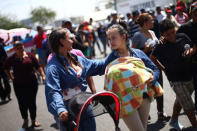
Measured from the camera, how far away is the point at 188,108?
15.0 feet

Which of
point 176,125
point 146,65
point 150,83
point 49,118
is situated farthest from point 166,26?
point 49,118

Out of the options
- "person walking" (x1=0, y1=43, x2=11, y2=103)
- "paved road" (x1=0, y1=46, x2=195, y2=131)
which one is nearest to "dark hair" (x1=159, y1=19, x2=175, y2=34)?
"paved road" (x1=0, y1=46, x2=195, y2=131)

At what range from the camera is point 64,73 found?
10.8 ft

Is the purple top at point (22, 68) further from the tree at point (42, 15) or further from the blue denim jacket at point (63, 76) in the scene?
the tree at point (42, 15)

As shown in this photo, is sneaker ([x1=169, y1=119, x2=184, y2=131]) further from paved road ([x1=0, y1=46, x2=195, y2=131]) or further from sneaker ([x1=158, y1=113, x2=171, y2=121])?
sneaker ([x1=158, y1=113, x2=171, y2=121])

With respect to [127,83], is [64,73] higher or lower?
higher

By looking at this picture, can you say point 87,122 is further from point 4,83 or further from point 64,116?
point 4,83

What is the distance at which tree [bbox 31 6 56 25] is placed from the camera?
109562mm

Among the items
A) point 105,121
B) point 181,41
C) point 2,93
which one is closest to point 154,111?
point 105,121

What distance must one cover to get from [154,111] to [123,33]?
3.17 metres

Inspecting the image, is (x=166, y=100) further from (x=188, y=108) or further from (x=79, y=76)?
(x=79, y=76)

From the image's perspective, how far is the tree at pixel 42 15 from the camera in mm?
109562

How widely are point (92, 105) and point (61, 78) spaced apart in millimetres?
558

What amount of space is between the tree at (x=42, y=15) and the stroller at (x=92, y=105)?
109 m
